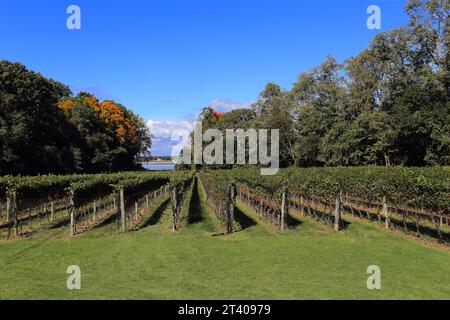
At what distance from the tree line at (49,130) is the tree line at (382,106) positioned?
26.5 m

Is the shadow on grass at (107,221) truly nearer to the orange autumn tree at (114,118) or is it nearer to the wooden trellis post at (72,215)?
the wooden trellis post at (72,215)

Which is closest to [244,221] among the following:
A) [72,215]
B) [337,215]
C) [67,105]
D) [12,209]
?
[337,215]

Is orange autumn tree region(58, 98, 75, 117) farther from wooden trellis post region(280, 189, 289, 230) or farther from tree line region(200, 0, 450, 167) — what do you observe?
wooden trellis post region(280, 189, 289, 230)

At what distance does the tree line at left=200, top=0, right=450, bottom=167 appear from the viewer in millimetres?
41500

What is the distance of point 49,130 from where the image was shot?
1949 inches

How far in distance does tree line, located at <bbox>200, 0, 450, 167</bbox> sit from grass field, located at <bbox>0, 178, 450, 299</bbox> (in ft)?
96.8

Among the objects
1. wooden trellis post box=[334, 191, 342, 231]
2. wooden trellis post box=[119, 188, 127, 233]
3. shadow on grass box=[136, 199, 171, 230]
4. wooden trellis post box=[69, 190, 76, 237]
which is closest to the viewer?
wooden trellis post box=[69, 190, 76, 237]

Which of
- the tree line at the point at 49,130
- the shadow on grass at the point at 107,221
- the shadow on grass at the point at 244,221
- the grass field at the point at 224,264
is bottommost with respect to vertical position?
the shadow on grass at the point at 107,221

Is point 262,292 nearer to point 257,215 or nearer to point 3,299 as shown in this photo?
point 3,299

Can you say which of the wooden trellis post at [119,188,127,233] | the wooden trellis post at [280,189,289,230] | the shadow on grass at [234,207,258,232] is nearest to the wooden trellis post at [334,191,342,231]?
the wooden trellis post at [280,189,289,230]

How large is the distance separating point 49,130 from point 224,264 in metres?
44.9

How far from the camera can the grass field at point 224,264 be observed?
27.1ft

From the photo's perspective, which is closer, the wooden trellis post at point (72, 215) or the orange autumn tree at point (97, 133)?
the wooden trellis post at point (72, 215)

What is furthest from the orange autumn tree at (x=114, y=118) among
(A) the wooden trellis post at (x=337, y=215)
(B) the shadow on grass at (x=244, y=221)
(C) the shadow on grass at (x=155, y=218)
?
(A) the wooden trellis post at (x=337, y=215)
